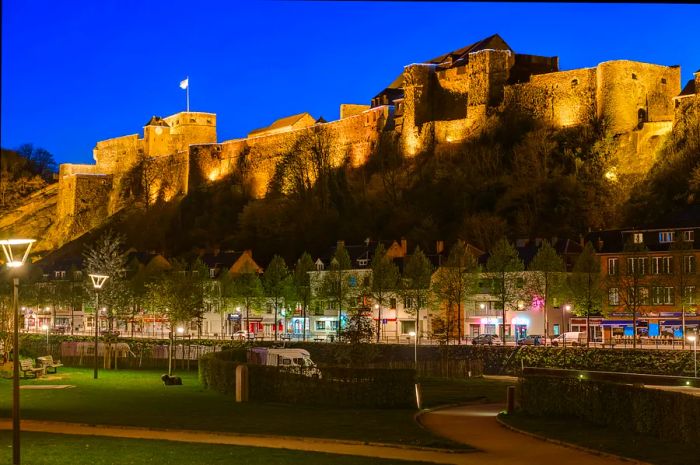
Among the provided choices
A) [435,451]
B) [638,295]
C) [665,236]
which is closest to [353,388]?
[435,451]

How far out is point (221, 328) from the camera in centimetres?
7900

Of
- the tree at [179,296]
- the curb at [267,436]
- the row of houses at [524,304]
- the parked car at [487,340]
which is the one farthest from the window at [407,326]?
the curb at [267,436]

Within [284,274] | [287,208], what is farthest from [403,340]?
[287,208]

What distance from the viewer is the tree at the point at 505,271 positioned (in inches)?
2447

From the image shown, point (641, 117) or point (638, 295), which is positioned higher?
point (641, 117)

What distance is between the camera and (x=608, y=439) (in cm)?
2025

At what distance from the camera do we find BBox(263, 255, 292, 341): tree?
70.9m

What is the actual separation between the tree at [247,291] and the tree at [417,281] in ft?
38.1

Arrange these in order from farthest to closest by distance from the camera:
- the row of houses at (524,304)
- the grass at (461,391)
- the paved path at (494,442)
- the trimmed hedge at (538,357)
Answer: the row of houses at (524,304)
the trimmed hedge at (538,357)
the grass at (461,391)
the paved path at (494,442)

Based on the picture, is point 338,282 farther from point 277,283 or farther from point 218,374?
point 218,374

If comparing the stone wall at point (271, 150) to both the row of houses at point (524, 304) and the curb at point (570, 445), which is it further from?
the curb at point (570, 445)

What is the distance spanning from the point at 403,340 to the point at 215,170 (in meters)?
60.8

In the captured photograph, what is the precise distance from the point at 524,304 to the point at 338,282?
1254 cm

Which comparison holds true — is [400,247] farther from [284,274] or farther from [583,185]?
[583,185]
